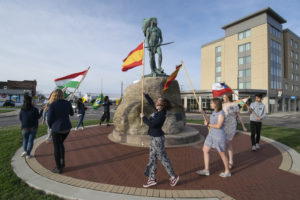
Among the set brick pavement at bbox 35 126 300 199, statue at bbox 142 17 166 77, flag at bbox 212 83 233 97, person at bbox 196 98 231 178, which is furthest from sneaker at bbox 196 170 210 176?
statue at bbox 142 17 166 77

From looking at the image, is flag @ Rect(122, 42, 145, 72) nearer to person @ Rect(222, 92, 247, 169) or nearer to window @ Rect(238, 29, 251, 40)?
person @ Rect(222, 92, 247, 169)

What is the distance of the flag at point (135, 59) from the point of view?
17.8 feet

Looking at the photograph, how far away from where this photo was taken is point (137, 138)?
248 inches

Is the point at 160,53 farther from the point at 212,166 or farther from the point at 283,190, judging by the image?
the point at 283,190

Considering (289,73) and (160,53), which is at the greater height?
(289,73)

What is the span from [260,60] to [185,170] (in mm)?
36050

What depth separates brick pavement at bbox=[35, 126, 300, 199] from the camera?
3.28 meters

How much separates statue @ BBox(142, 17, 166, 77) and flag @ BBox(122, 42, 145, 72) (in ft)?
11.1

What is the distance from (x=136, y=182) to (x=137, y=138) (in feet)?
9.24

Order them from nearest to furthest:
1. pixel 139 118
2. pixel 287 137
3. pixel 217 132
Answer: pixel 217 132 → pixel 139 118 → pixel 287 137

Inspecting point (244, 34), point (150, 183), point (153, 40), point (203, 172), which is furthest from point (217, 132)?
point (244, 34)

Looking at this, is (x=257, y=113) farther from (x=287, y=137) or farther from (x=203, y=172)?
(x=287, y=137)

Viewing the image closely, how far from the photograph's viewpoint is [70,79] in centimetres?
583

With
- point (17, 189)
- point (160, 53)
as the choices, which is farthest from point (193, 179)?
point (160, 53)
